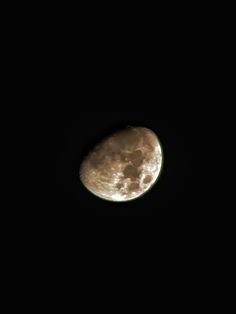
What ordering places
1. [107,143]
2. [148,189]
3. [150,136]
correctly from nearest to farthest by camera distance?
[107,143] < [150,136] < [148,189]

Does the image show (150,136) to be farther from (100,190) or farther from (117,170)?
(100,190)

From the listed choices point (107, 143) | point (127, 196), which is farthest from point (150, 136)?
point (127, 196)

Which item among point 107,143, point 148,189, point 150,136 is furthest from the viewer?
point 148,189

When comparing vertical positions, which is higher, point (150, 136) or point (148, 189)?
point (150, 136)

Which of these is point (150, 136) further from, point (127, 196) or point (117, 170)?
point (127, 196)

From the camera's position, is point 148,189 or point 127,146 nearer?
point 127,146

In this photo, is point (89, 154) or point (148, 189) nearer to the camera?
point (89, 154)

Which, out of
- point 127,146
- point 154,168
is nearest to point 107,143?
point 127,146
